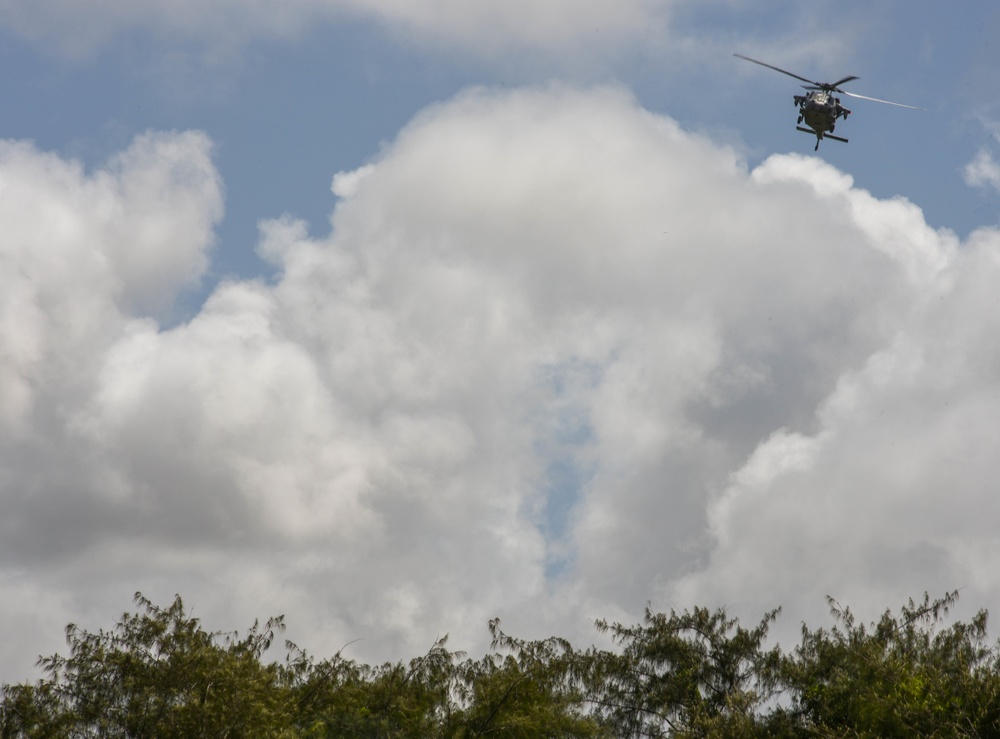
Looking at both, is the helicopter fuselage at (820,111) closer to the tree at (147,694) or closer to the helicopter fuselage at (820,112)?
the helicopter fuselage at (820,112)

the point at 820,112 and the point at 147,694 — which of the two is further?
the point at 820,112

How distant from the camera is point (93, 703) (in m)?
30.5

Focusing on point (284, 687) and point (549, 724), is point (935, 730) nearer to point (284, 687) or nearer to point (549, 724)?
point (549, 724)

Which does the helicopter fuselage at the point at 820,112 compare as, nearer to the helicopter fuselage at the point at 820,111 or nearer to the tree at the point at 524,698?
the helicopter fuselage at the point at 820,111

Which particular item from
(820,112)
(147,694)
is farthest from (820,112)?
(147,694)

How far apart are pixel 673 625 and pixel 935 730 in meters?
13.8

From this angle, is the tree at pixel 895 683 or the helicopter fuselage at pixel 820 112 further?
the helicopter fuselage at pixel 820 112

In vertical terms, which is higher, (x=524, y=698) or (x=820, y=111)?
(x=820, y=111)

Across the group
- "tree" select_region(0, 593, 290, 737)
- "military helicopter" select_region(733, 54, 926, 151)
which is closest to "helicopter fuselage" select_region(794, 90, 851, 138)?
"military helicopter" select_region(733, 54, 926, 151)

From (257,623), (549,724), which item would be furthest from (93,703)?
(549,724)

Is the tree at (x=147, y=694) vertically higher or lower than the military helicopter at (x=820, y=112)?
lower

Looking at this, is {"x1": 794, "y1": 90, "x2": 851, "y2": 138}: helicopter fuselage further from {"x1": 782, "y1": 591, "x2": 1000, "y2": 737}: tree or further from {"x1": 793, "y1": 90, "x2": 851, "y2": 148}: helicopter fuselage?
{"x1": 782, "y1": 591, "x2": 1000, "y2": 737}: tree

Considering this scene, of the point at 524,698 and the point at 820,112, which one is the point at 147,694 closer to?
the point at 524,698

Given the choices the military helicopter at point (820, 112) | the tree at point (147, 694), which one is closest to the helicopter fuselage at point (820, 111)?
the military helicopter at point (820, 112)
